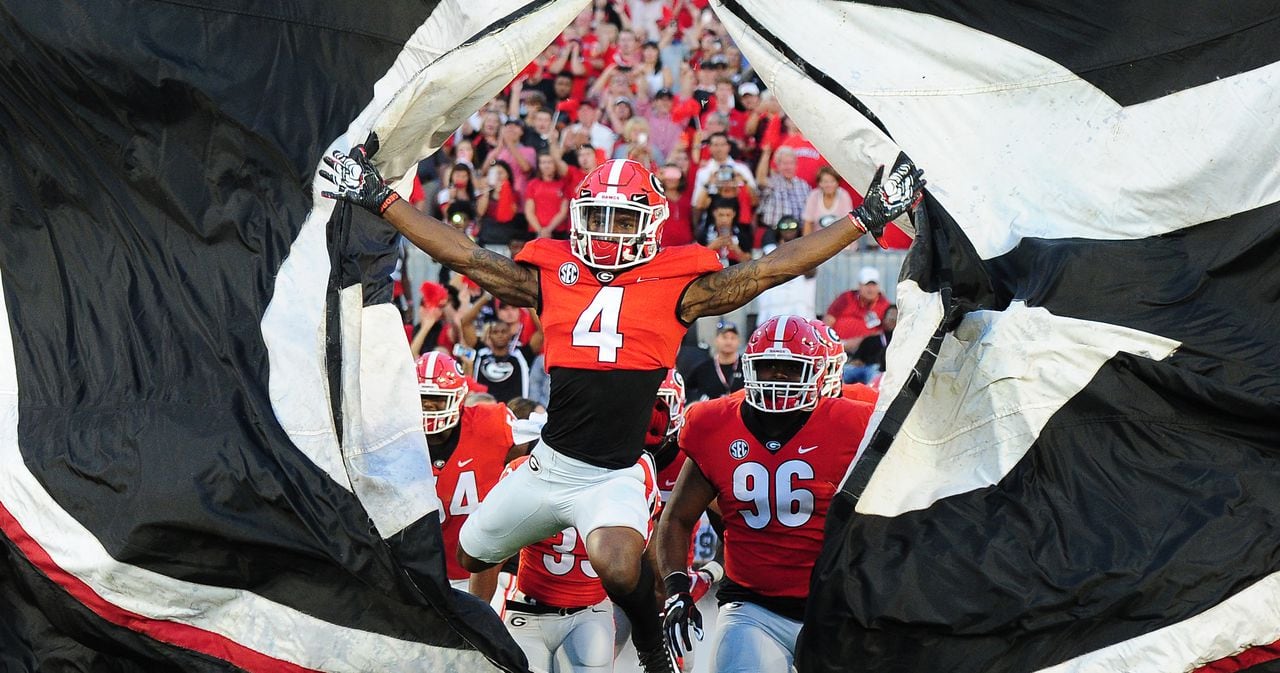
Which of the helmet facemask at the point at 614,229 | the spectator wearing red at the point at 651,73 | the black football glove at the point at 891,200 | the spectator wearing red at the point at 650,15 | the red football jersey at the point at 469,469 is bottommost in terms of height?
the red football jersey at the point at 469,469

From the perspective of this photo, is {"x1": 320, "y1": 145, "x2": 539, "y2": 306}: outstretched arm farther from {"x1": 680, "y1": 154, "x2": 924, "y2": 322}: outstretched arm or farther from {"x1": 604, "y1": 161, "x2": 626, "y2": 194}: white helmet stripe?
{"x1": 680, "y1": 154, "x2": 924, "y2": 322}: outstretched arm

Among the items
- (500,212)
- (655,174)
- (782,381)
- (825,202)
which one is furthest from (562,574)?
(500,212)

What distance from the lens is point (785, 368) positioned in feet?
17.9

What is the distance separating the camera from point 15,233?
16.1 feet

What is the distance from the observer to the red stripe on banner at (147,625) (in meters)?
4.62

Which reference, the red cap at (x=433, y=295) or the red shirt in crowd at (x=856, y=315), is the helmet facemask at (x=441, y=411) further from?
the red shirt in crowd at (x=856, y=315)

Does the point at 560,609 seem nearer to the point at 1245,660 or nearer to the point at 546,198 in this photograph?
the point at 1245,660

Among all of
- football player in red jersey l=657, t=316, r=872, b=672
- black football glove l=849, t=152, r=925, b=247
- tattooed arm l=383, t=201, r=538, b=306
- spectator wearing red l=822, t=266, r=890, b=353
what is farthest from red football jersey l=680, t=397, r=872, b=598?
spectator wearing red l=822, t=266, r=890, b=353

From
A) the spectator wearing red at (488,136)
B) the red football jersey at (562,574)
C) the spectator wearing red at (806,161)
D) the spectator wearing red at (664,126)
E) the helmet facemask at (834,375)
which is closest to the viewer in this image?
the red football jersey at (562,574)

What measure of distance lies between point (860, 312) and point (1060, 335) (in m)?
5.13

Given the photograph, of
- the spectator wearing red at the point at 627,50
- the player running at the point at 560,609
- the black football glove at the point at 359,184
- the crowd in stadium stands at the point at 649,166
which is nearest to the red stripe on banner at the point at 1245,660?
the player running at the point at 560,609

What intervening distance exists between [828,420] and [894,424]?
0.94 meters

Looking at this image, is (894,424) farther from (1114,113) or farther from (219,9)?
(219,9)

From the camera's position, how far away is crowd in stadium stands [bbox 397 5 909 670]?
9.42m
